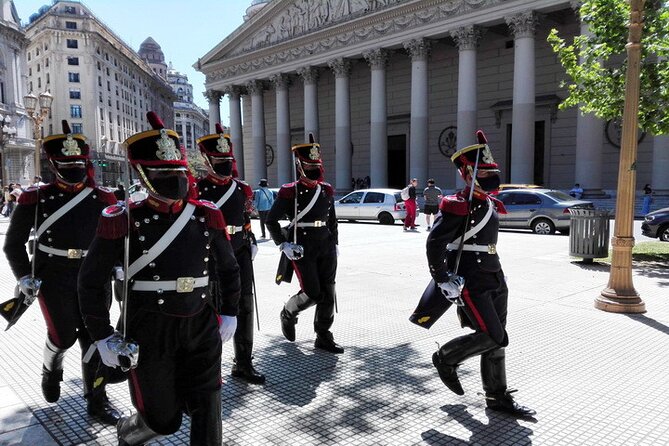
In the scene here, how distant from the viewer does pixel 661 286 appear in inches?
338

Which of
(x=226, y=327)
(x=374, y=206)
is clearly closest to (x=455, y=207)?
(x=226, y=327)

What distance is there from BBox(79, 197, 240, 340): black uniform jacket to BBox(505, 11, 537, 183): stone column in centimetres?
2541

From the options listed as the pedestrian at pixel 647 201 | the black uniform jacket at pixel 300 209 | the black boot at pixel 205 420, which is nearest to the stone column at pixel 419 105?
the pedestrian at pixel 647 201

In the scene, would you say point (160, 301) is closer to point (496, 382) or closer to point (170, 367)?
point (170, 367)

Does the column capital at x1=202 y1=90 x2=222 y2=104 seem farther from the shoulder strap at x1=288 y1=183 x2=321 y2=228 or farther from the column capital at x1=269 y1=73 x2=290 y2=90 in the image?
the shoulder strap at x1=288 y1=183 x2=321 y2=228

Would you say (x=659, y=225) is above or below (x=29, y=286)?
below

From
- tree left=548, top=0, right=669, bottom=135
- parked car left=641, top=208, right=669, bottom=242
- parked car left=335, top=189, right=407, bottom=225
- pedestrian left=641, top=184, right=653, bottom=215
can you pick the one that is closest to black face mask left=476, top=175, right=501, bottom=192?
tree left=548, top=0, right=669, bottom=135

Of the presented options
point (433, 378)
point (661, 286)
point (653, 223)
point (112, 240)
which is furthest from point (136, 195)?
point (653, 223)

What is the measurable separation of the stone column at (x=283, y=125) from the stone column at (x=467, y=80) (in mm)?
14131

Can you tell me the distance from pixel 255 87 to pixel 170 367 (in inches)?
1552

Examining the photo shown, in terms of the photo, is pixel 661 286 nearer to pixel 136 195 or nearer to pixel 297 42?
pixel 136 195

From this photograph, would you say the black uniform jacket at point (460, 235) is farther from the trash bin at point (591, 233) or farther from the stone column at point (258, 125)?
the stone column at point (258, 125)

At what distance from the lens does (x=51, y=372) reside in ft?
13.4

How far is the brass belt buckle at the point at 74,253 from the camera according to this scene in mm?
4062
